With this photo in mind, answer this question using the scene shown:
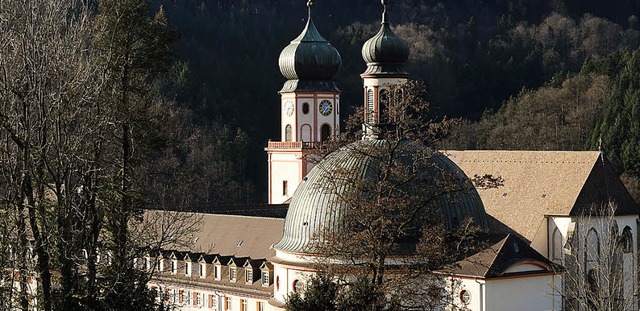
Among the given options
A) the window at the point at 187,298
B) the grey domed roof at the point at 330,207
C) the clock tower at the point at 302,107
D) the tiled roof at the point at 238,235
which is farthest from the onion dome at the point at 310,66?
the grey domed roof at the point at 330,207

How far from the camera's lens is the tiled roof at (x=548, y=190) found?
1921 inches

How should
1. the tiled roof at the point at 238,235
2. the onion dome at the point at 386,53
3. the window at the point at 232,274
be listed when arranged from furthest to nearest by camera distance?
the onion dome at the point at 386,53 < the tiled roof at the point at 238,235 < the window at the point at 232,274

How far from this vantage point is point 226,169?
91.3 m

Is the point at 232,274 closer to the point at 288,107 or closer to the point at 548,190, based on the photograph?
the point at 548,190

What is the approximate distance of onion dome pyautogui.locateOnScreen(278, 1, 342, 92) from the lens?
6594 cm

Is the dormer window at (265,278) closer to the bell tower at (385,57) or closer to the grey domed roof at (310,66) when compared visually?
the bell tower at (385,57)

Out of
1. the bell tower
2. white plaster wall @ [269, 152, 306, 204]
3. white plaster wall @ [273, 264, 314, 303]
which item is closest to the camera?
white plaster wall @ [273, 264, 314, 303]

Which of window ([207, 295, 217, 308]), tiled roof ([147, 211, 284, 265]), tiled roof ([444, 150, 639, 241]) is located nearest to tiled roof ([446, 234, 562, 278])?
tiled roof ([444, 150, 639, 241])

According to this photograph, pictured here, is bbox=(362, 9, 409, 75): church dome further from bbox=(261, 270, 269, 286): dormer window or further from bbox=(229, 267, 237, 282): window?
bbox=(261, 270, 269, 286): dormer window

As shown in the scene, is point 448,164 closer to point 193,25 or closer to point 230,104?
point 230,104

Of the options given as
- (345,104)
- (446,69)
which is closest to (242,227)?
(345,104)

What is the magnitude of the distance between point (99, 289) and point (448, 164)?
49.5 feet

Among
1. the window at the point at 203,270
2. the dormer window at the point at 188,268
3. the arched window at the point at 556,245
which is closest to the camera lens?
the arched window at the point at 556,245

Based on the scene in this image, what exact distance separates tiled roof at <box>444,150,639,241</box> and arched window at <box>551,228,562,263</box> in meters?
0.46
